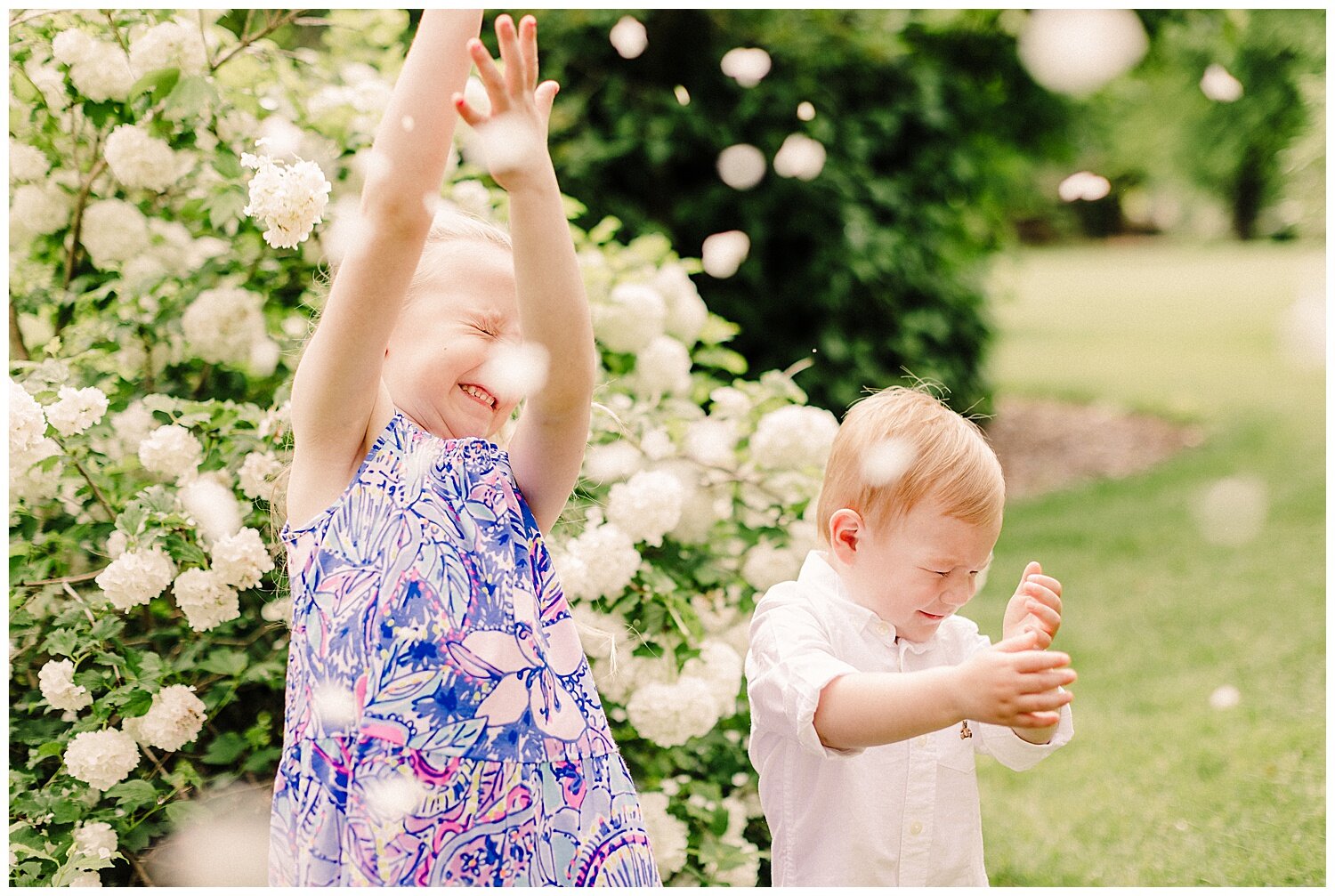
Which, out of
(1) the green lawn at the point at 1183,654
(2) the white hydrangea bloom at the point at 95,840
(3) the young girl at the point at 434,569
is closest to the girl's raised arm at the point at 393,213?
(3) the young girl at the point at 434,569

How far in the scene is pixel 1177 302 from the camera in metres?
18.0

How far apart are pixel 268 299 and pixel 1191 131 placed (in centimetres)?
2352

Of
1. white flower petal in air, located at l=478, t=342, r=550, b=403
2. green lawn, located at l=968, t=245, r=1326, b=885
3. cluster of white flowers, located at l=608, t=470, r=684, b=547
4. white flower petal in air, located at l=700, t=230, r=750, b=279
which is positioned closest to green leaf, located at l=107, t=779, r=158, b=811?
cluster of white flowers, located at l=608, t=470, r=684, b=547

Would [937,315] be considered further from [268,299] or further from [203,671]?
[203,671]

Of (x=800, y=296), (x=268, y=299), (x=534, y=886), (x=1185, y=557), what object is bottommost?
(x=534, y=886)

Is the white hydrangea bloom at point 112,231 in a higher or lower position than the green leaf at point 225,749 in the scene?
higher

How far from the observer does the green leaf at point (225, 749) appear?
215cm

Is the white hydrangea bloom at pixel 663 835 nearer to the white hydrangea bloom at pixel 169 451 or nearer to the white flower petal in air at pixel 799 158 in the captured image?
the white hydrangea bloom at pixel 169 451

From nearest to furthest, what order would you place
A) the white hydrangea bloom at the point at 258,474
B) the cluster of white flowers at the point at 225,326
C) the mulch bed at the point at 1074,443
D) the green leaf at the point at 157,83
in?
the white hydrangea bloom at the point at 258,474, the green leaf at the point at 157,83, the cluster of white flowers at the point at 225,326, the mulch bed at the point at 1074,443

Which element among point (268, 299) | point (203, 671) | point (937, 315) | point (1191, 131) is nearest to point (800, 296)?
point (937, 315)

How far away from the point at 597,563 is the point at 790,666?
0.80m

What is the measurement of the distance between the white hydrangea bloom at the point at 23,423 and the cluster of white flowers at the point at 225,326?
1.32 ft

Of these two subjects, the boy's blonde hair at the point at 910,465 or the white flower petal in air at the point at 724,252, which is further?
the white flower petal in air at the point at 724,252

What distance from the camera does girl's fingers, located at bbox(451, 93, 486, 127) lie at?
1205mm
